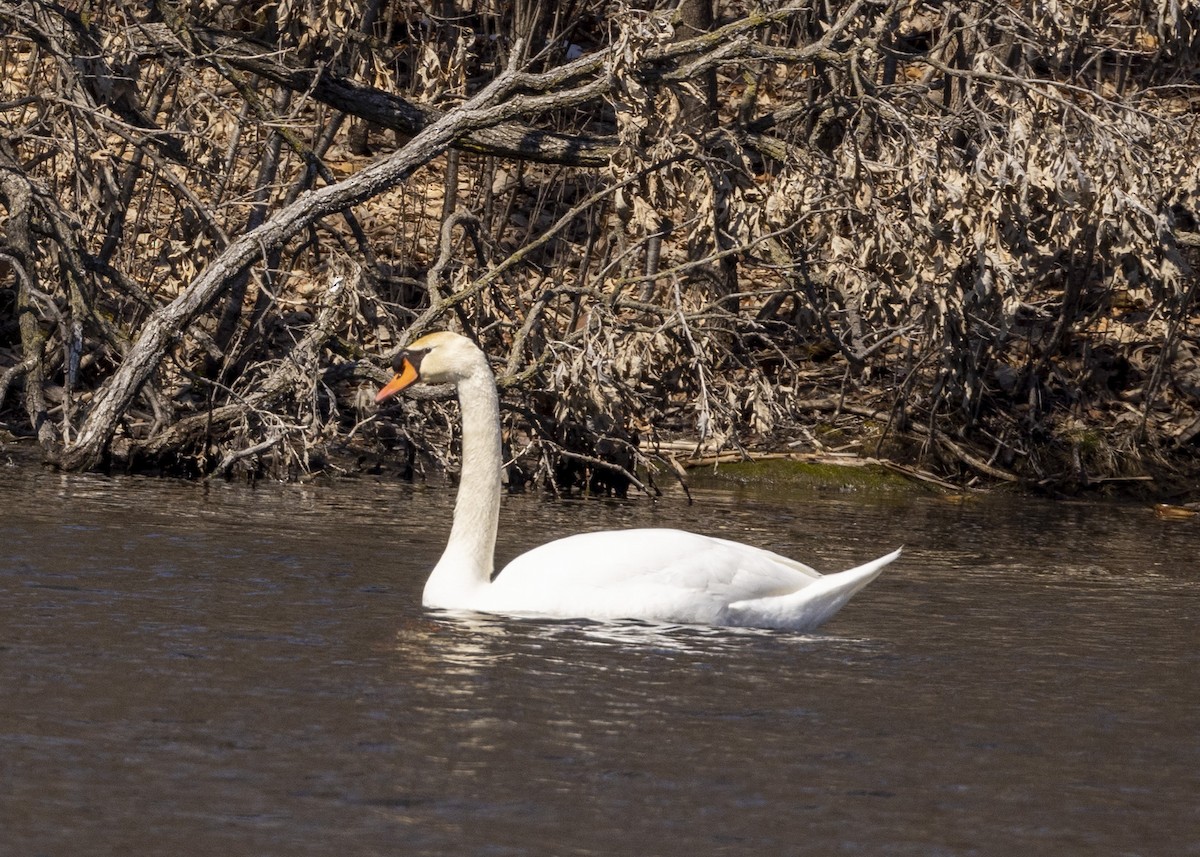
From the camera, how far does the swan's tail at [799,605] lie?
765cm

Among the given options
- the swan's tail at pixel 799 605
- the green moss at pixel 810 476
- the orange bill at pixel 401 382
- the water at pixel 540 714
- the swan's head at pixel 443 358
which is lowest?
the water at pixel 540 714

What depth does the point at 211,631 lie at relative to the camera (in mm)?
6859

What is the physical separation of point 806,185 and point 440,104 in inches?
145

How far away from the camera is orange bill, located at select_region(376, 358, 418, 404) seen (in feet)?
25.5

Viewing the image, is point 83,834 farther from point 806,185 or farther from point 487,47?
point 487,47

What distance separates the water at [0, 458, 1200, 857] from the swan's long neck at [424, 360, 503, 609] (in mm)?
209

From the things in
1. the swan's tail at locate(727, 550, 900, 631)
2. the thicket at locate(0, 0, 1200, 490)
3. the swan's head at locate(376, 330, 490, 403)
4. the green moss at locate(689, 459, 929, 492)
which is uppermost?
the thicket at locate(0, 0, 1200, 490)

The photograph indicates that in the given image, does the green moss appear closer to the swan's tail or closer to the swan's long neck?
the swan's long neck

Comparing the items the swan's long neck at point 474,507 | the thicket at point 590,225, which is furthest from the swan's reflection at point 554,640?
the thicket at point 590,225

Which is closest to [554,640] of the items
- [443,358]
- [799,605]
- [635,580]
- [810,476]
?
[635,580]

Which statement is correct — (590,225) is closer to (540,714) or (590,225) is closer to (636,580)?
(636,580)

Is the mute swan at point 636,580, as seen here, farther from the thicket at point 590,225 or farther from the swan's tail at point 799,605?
the thicket at point 590,225

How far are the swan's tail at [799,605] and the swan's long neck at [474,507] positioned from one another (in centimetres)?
109

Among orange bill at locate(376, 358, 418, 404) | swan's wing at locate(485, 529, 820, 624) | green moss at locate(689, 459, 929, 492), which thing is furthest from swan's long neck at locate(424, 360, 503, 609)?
green moss at locate(689, 459, 929, 492)
